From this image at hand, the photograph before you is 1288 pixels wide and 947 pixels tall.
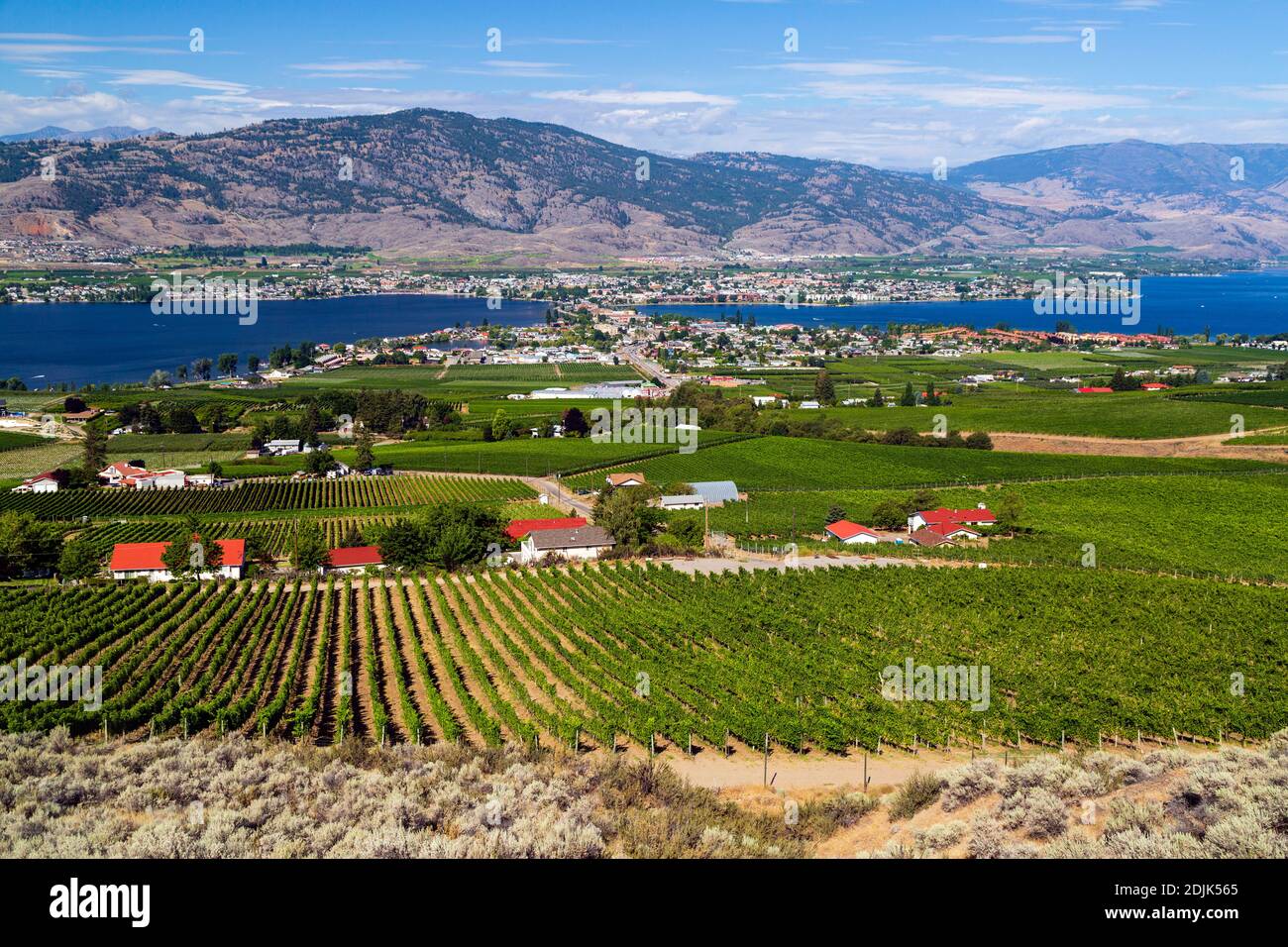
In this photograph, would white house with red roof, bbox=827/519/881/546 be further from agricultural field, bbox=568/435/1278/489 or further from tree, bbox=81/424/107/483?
tree, bbox=81/424/107/483

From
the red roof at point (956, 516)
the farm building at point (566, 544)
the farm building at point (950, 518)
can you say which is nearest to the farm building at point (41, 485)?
the farm building at point (566, 544)

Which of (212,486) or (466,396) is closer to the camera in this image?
(212,486)

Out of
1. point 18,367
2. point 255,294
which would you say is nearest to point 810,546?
point 18,367

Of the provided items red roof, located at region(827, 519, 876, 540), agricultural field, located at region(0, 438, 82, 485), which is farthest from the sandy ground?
agricultural field, located at region(0, 438, 82, 485)

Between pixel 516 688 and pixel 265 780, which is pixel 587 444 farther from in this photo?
pixel 265 780

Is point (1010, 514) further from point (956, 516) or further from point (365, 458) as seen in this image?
point (365, 458)
